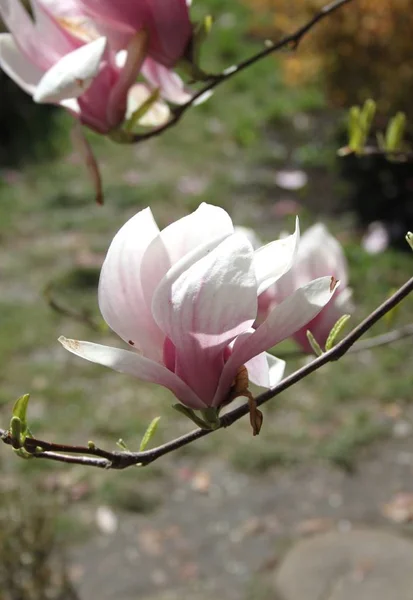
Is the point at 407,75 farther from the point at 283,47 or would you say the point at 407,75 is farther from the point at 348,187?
the point at 283,47

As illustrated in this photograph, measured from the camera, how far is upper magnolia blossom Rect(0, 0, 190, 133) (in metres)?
0.63

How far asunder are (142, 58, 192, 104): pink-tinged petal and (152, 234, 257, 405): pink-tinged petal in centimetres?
33

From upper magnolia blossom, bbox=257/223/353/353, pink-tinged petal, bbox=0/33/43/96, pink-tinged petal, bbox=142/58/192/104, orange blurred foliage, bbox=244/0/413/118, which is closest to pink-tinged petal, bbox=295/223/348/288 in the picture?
upper magnolia blossom, bbox=257/223/353/353

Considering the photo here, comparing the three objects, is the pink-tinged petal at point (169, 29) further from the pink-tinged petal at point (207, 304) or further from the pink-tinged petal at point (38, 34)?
the pink-tinged petal at point (207, 304)

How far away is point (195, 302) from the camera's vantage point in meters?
0.48

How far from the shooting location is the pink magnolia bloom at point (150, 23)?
66 cm

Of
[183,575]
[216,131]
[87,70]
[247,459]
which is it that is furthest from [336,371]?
[87,70]

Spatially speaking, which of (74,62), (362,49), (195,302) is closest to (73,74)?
(74,62)

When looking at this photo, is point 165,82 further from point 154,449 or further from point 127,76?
point 154,449

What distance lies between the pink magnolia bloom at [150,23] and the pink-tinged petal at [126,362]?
0.28 m

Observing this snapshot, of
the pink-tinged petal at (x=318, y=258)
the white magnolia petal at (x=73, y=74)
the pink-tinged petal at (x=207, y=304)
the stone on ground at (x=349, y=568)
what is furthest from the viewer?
the stone on ground at (x=349, y=568)

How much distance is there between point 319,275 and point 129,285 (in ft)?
1.31

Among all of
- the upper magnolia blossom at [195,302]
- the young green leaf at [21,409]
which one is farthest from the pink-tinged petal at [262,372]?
the young green leaf at [21,409]

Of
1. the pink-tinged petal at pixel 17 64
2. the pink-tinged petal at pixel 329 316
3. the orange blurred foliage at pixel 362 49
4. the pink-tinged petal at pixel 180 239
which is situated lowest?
the orange blurred foliage at pixel 362 49
